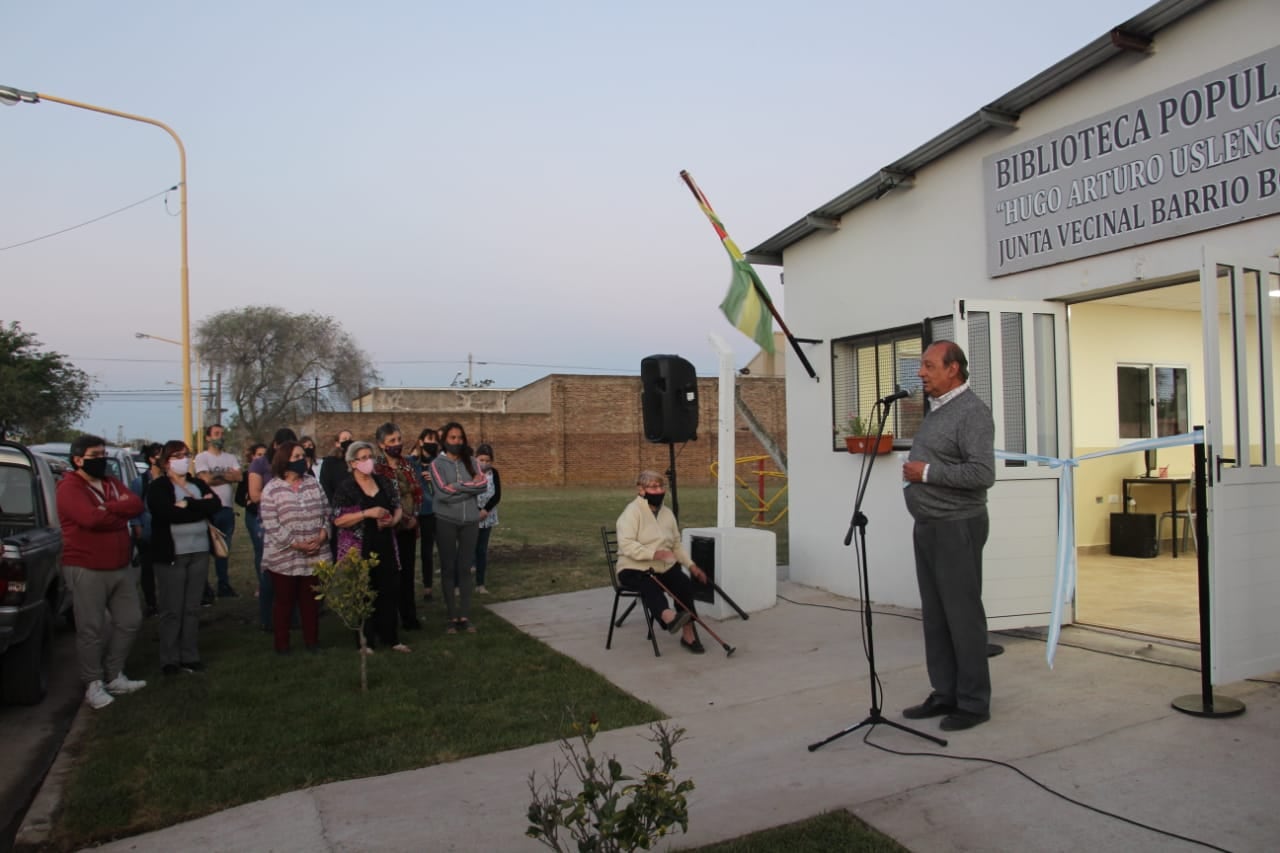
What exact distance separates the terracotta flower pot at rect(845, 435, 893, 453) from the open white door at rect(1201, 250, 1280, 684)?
10.5 feet

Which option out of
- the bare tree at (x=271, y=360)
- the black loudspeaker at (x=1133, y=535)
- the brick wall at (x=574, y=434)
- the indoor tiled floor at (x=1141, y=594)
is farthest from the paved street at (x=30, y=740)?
the bare tree at (x=271, y=360)

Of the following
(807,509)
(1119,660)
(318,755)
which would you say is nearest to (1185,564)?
(807,509)

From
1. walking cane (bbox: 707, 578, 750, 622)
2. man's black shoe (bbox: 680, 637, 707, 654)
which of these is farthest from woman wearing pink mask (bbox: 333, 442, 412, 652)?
walking cane (bbox: 707, 578, 750, 622)

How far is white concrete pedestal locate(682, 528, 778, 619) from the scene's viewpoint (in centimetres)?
837

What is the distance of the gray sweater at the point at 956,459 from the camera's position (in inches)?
186

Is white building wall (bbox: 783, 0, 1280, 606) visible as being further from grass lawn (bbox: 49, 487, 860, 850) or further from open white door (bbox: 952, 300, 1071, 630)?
grass lawn (bbox: 49, 487, 860, 850)

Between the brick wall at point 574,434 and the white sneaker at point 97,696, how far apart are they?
104 ft

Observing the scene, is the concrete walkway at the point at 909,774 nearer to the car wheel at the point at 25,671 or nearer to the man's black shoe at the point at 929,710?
the man's black shoe at the point at 929,710

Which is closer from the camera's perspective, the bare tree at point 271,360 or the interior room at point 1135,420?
the interior room at point 1135,420

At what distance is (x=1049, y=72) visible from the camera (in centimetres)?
677

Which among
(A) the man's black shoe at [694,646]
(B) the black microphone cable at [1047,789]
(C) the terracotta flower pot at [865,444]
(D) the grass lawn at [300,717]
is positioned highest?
(C) the terracotta flower pot at [865,444]

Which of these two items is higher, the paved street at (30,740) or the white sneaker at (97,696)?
the white sneaker at (97,696)

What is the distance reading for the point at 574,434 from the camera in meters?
39.4

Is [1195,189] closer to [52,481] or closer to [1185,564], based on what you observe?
[1185,564]
